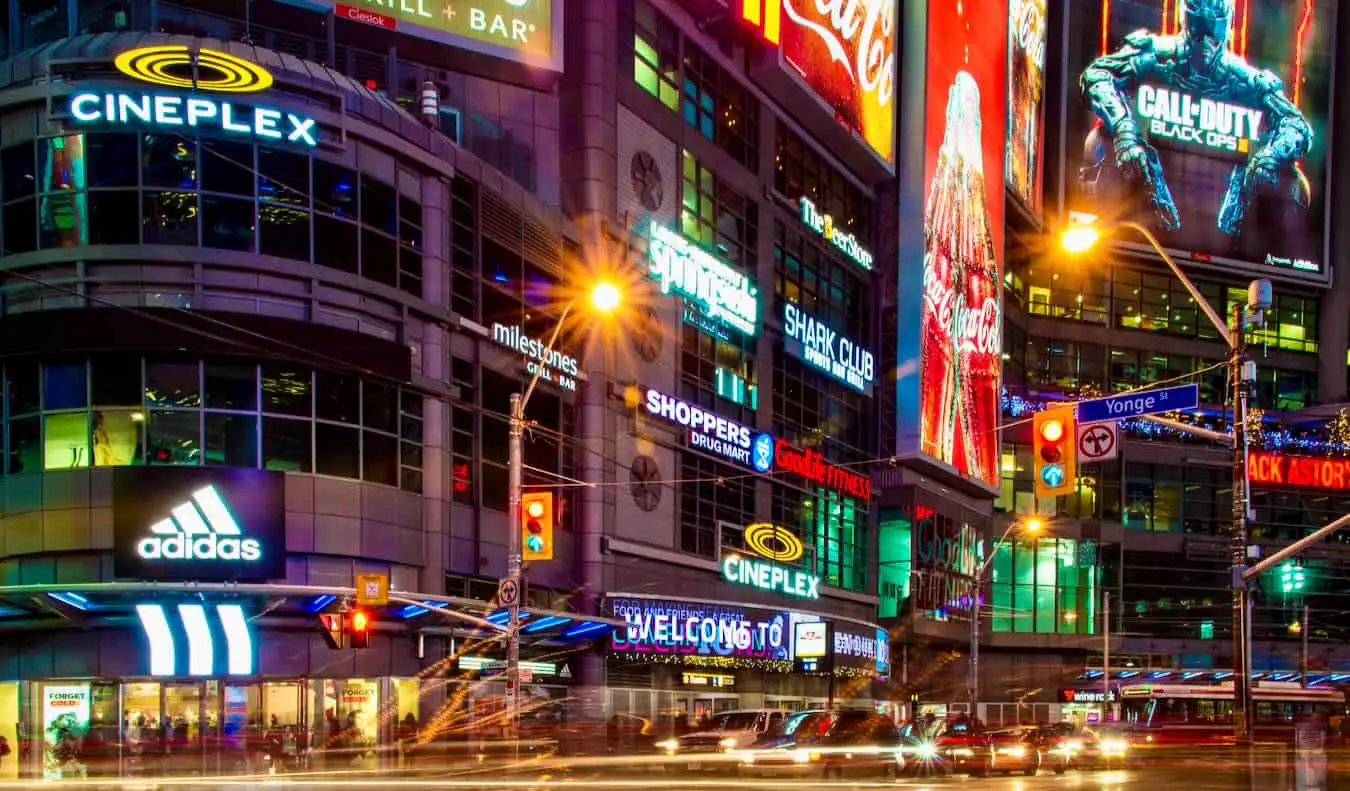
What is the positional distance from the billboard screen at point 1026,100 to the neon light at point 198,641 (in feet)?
194

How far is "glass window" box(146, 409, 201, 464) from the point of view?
35688 millimetres

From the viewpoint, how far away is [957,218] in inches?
3017

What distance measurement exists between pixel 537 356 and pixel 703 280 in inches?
390

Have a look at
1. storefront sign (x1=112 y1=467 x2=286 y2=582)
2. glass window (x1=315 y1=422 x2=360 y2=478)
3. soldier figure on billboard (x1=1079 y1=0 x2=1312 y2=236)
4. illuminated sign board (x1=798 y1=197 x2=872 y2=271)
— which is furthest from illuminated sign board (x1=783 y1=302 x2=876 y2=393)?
soldier figure on billboard (x1=1079 y1=0 x2=1312 y2=236)

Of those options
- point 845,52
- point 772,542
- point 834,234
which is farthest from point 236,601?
point 845,52

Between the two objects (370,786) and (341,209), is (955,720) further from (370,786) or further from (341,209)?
(341,209)

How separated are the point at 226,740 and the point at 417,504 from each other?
25.1 feet

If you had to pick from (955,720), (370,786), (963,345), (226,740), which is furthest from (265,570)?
(963,345)

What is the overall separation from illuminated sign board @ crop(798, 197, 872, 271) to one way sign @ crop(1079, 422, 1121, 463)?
37303mm

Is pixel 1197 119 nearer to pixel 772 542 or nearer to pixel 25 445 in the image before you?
pixel 772 542

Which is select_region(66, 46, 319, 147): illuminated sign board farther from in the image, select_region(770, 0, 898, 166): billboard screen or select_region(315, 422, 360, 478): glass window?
select_region(770, 0, 898, 166): billboard screen

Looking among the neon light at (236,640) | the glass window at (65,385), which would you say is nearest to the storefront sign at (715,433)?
the neon light at (236,640)

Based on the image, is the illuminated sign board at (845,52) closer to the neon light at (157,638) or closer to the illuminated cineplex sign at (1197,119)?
the illuminated cineplex sign at (1197,119)

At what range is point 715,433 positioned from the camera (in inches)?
2128
